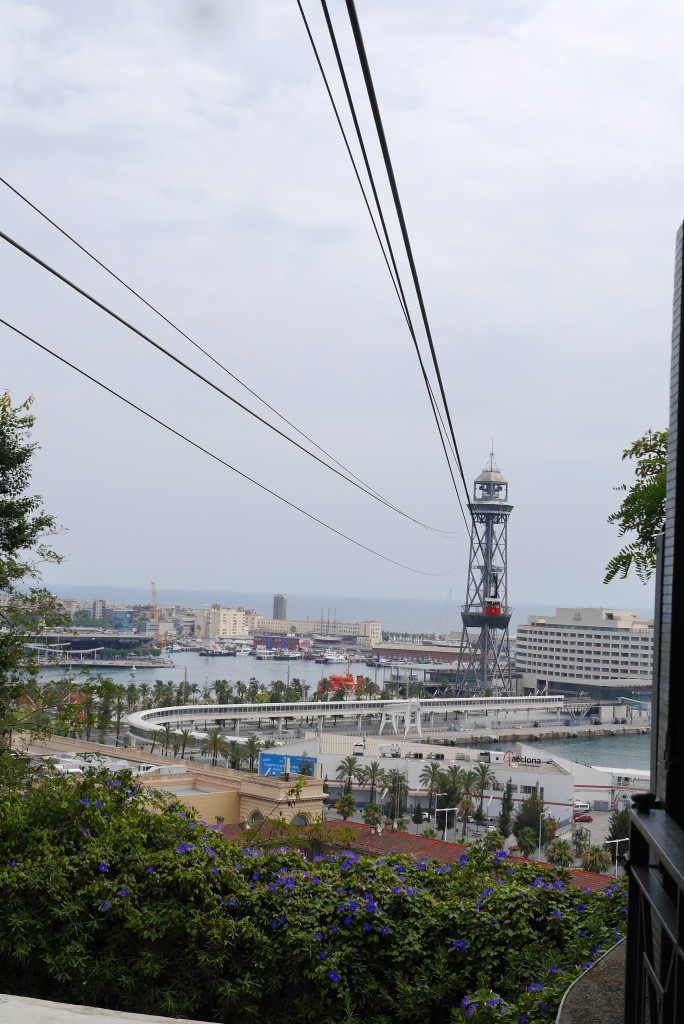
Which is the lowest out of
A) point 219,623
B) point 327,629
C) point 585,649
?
point 327,629

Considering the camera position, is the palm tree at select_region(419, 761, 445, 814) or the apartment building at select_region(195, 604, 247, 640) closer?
the palm tree at select_region(419, 761, 445, 814)

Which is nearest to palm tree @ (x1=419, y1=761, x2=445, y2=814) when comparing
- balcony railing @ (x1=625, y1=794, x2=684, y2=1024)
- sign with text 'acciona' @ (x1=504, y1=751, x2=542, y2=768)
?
sign with text 'acciona' @ (x1=504, y1=751, x2=542, y2=768)

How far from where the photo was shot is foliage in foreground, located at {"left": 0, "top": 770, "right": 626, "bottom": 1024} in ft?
9.81

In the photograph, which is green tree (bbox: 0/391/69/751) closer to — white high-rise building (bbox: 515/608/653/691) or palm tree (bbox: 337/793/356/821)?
palm tree (bbox: 337/793/356/821)

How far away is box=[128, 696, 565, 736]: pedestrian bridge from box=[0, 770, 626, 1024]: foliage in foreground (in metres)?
36.2

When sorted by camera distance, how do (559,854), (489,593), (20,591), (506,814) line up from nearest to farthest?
(20,591), (559,854), (506,814), (489,593)

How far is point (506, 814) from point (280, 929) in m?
26.8

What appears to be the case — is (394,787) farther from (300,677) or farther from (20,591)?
(300,677)

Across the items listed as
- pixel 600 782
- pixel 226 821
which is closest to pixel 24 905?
pixel 226 821

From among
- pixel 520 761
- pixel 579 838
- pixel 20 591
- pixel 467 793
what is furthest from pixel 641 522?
pixel 520 761

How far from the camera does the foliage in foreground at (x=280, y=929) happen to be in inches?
118

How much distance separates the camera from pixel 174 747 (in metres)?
37.7

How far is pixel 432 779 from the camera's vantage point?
29750 millimetres

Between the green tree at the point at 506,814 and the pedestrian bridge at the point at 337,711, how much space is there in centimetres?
1343
